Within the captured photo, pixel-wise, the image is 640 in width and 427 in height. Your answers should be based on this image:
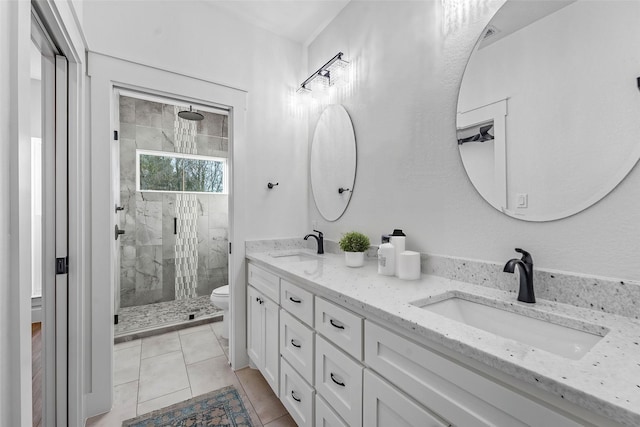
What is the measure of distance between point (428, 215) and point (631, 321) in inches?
31.0

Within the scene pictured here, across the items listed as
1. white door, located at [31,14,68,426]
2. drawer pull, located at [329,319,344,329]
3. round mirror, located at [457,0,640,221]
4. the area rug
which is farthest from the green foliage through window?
→ round mirror, located at [457,0,640,221]

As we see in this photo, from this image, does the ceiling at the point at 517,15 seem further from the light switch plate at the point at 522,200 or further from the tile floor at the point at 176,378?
the tile floor at the point at 176,378

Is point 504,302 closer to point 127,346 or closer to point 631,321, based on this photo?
point 631,321

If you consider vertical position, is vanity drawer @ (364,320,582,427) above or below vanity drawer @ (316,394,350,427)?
above

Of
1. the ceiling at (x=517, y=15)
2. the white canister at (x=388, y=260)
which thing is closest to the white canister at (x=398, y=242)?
the white canister at (x=388, y=260)

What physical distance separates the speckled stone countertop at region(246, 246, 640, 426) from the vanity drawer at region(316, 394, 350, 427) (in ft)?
1.59

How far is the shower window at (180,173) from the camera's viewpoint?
11.1ft

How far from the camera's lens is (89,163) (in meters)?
1.65

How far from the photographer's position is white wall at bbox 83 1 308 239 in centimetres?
176

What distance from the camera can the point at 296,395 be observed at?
145 centimetres

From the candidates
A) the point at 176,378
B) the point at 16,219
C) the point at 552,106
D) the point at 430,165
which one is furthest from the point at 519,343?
the point at 176,378

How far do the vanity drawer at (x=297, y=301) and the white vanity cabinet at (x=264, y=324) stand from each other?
0.28 ft

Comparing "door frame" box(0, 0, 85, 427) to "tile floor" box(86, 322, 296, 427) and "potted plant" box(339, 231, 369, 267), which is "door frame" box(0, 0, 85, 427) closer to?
"tile floor" box(86, 322, 296, 427)

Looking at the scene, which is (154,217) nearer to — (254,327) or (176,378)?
(176,378)
